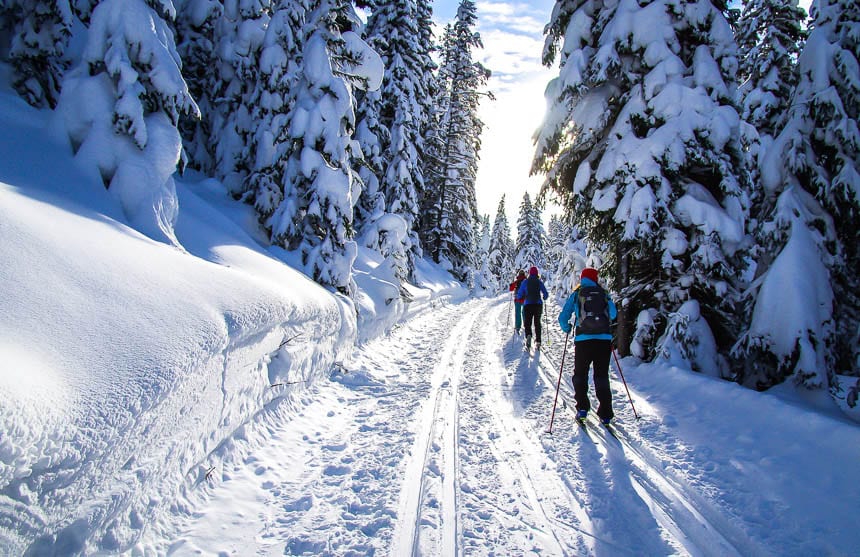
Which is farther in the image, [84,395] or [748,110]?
[748,110]

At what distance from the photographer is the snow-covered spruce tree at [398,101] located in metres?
19.8

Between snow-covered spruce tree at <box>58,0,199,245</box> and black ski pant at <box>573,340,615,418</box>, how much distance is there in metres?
6.51

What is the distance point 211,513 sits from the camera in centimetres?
342

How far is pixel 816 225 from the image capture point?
7211mm

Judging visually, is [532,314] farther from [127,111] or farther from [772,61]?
[772,61]

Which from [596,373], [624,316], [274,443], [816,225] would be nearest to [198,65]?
[274,443]

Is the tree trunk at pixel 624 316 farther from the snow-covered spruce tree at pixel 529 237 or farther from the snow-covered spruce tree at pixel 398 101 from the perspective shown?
the snow-covered spruce tree at pixel 529 237

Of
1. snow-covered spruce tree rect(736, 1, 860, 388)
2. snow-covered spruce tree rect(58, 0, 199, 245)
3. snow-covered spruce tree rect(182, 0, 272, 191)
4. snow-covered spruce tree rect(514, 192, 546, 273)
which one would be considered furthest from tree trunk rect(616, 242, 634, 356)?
snow-covered spruce tree rect(514, 192, 546, 273)

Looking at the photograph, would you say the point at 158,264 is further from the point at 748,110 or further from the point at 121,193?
the point at 748,110

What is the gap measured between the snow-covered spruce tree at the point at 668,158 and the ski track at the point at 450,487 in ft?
10.7

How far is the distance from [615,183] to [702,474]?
6352mm

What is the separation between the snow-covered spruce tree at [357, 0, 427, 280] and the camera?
19844 millimetres

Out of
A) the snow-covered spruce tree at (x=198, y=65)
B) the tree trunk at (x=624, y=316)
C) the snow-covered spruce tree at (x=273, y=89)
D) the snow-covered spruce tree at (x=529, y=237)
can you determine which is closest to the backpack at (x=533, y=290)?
the tree trunk at (x=624, y=316)

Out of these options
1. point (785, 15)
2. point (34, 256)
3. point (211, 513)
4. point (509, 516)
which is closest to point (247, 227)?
point (34, 256)
